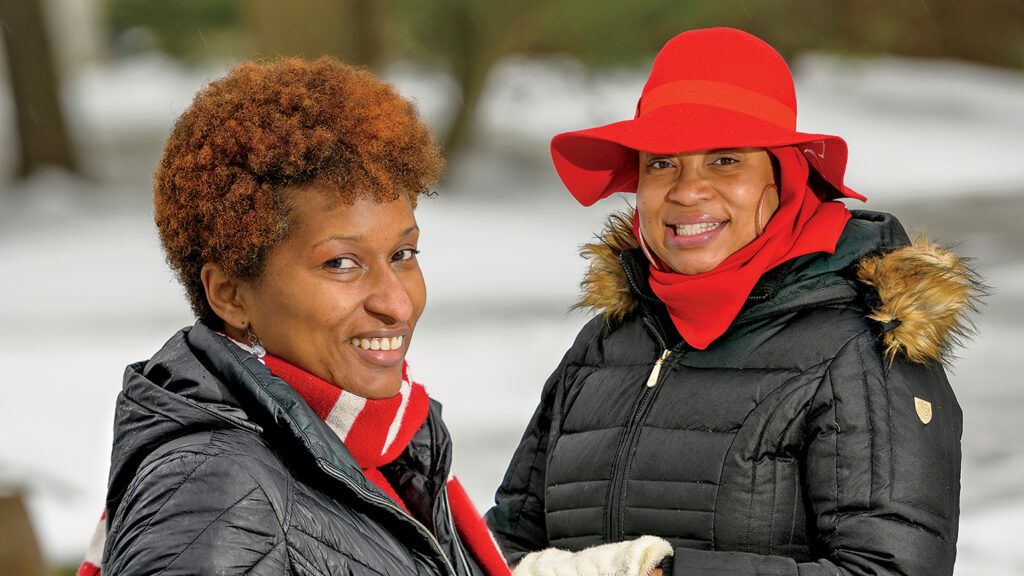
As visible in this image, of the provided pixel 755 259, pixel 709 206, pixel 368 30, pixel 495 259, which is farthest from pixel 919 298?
pixel 368 30

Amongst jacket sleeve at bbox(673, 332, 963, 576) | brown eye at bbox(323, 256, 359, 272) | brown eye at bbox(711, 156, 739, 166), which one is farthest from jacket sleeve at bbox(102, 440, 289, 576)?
brown eye at bbox(711, 156, 739, 166)

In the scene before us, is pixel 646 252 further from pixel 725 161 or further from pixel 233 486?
pixel 233 486

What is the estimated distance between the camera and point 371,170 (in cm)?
194

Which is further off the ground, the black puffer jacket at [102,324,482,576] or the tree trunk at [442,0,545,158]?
the tree trunk at [442,0,545,158]

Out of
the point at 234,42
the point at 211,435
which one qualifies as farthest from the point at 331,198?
the point at 234,42

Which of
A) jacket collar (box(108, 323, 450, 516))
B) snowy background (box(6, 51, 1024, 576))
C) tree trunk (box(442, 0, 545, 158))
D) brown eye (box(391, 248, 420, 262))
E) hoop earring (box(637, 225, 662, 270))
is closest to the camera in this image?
jacket collar (box(108, 323, 450, 516))

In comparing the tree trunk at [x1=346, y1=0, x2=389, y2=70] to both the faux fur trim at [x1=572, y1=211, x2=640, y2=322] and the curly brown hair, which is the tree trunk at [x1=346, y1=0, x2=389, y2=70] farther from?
the curly brown hair

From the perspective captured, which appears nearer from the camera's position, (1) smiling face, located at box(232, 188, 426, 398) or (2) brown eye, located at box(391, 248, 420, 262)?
(1) smiling face, located at box(232, 188, 426, 398)

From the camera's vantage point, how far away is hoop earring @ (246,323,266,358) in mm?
1979

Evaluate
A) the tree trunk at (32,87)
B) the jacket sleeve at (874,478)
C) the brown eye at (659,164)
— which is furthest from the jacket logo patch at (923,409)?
the tree trunk at (32,87)

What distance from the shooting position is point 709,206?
2.63m

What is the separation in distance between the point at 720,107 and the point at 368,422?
1051mm

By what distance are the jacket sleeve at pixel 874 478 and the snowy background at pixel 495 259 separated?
74 centimetres

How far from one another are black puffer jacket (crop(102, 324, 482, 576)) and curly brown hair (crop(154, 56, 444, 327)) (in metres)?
0.14
